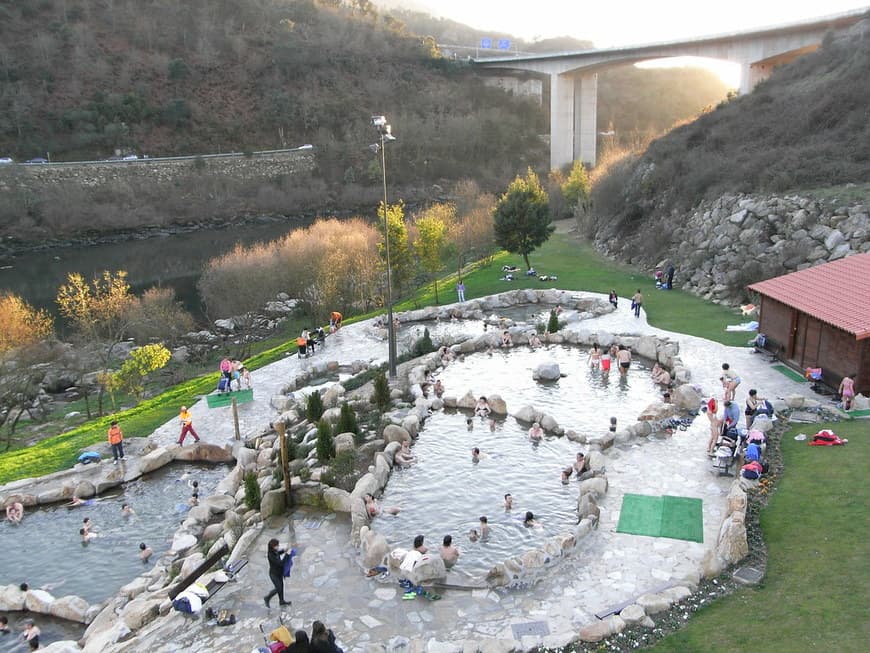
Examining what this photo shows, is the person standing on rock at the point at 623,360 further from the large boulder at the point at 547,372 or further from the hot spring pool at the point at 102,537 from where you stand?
the hot spring pool at the point at 102,537

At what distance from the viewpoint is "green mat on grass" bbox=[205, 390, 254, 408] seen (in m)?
23.3

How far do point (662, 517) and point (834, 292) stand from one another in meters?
11.2

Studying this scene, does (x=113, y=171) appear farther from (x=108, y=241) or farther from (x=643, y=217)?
(x=643, y=217)

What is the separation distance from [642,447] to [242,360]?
19.8 meters

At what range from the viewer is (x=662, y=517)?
14109 millimetres

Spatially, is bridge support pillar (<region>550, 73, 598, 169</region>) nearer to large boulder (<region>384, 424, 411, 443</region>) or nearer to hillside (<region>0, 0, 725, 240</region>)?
hillside (<region>0, 0, 725, 240</region>)

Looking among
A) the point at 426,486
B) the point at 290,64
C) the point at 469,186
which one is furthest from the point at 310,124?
the point at 426,486

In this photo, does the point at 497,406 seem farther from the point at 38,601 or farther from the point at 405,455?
the point at 38,601

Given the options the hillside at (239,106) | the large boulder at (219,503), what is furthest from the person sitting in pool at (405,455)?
the hillside at (239,106)

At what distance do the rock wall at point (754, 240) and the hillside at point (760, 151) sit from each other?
1474 mm

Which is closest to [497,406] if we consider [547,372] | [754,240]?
[547,372]

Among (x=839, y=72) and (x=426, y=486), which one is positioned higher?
(x=839, y=72)

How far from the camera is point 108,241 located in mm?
74000

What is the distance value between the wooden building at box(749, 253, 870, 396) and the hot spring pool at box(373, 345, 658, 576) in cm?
473
